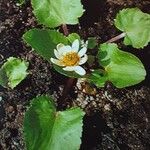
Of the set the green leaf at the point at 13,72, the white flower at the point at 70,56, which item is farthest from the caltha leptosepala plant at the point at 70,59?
the green leaf at the point at 13,72

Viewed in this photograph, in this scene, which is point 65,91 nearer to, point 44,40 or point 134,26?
point 44,40

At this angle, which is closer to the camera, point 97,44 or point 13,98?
point 13,98

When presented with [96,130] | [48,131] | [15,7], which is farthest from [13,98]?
[15,7]

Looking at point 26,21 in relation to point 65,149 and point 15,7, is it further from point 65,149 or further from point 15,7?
point 65,149

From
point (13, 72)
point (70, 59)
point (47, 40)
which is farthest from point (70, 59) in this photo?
point (13, 72)

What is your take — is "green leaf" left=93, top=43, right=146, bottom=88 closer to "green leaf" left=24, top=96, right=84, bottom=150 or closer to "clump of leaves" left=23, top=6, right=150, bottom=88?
"clump of leaves" left=23, top=6, right=150, bottom=88

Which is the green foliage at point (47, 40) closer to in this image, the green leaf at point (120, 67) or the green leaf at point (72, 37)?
the green leaf at point (72, 37)

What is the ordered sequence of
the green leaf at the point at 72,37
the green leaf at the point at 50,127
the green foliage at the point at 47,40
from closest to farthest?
the green leaf at the point at 50,127
the green foliage at the point at 47,40
the green leaf at the point at 72,37
